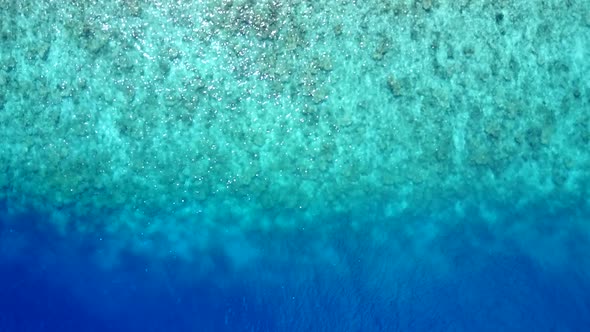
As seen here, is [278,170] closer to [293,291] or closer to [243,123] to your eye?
[243,123]

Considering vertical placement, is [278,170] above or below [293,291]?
above

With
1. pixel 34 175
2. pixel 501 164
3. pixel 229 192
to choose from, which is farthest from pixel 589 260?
pixel 34 175

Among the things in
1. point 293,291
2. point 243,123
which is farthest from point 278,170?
point 293,291

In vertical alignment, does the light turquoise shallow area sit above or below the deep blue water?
above

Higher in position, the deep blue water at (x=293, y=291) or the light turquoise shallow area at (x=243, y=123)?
the light turquoise shallow area at (x=243, y=123)

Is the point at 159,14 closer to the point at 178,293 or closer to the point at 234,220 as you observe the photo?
the point at 234,220
